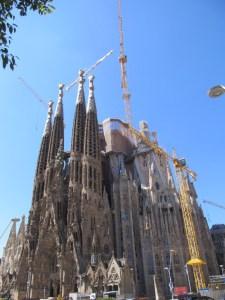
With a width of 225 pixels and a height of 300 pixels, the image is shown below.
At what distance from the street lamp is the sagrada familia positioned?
32.0 meters

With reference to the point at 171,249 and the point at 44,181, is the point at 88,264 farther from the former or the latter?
the point at 44,181

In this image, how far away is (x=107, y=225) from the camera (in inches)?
2060

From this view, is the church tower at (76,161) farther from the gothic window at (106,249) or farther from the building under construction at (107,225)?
the gothic window at (106,249)

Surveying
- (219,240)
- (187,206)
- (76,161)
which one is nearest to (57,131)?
(76,161)

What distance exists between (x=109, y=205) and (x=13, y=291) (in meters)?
21.9

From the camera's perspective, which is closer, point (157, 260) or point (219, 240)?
point (157, 260)

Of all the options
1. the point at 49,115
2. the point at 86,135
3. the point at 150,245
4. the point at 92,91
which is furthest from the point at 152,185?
the point at 49,115

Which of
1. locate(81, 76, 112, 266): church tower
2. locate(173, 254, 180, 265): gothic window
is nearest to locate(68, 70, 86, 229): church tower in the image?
locate(81, 76, 112, 266): church tower

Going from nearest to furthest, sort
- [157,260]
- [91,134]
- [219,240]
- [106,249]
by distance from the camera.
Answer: [157,260] → [106,249] → [91,134] → [219,240]

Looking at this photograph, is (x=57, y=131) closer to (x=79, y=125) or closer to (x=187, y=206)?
(x=79, y=125)

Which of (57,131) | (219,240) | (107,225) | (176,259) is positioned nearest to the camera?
(176,259)

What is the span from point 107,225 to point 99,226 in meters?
2.23

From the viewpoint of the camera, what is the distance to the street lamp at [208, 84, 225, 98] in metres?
9.20

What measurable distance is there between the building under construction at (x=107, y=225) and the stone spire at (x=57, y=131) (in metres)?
0.31
